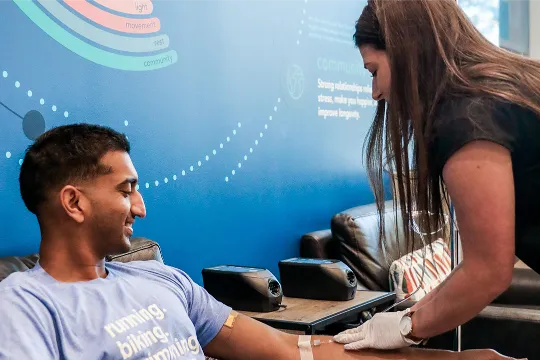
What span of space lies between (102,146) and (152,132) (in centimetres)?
84

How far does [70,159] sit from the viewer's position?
1320 millimetres

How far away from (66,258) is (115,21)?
962 mm

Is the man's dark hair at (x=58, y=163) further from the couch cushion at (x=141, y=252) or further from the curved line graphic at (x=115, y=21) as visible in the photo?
the curved line graphic at (x=115, y=21)

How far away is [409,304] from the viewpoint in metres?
2.48

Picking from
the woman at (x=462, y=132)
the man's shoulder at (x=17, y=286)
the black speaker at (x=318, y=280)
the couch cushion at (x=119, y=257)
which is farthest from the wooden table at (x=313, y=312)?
the man's shoulder at (x=17, y=286)

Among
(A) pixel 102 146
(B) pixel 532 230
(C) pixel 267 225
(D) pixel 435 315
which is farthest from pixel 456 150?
(C) pixel 267 225

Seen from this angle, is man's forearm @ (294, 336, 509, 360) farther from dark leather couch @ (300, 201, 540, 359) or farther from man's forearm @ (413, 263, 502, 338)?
dark leather couch @ (300, 201, 540, 359)

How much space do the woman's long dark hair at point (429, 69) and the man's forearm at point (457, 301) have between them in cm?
16

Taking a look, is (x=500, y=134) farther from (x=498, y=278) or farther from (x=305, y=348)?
(x=305, y=348)

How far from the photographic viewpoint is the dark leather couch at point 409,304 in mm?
2270

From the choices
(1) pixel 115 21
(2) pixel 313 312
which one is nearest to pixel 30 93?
(1) pixel 115 21

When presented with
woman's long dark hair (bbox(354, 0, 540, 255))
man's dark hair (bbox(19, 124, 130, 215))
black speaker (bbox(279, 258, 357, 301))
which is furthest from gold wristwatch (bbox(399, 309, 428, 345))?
black speaker (bbox(279, 258, 357, 301))

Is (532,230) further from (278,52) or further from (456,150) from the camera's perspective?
(278,52)

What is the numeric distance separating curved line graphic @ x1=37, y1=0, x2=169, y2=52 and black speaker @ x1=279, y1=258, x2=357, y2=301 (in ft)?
2.80
